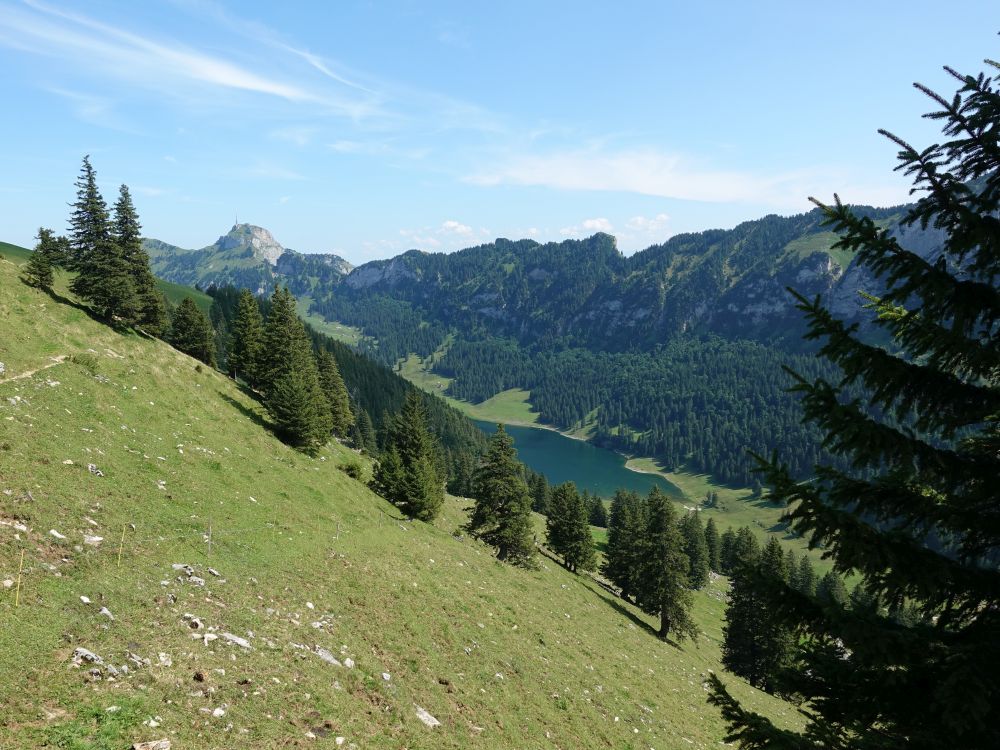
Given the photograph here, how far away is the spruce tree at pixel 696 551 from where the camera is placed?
316 ft

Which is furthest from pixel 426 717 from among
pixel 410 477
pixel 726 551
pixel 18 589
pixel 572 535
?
pixel 726 551

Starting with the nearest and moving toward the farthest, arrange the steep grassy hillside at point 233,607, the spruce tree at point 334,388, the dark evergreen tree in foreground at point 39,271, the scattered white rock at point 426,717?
the steep grassy hillside at point 233,607
the scattered white rock at point 426,717
the dark evergreen tree in foreground at point 39,271
the spruce tree at point 334,388

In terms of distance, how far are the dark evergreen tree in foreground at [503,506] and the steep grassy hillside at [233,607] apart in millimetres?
6169

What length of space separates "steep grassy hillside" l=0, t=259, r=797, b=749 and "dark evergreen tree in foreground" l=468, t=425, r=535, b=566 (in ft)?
20.2

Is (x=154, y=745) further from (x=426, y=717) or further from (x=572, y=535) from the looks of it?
A: (x=572, y=535)

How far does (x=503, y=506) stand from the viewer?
158 ft

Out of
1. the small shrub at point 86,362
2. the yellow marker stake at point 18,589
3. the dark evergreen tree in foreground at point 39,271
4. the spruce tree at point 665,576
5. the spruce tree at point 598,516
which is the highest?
the dark evergreen tree in foreground at point 39,271

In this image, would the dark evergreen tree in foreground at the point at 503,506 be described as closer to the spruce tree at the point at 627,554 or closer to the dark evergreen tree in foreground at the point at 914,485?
the spruce tree at the point at 627,554

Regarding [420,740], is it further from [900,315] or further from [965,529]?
[900,315]

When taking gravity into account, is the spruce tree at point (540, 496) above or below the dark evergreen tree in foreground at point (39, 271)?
below

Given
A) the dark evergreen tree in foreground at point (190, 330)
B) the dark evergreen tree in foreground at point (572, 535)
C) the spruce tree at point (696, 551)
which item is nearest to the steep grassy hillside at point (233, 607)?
the dark evergreen tree in foreground at point (572, 535)

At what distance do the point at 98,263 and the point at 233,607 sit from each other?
41.1 meters

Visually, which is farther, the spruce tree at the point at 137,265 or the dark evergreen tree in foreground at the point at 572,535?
the dark evergreen tree in foreground at the point at 572,535

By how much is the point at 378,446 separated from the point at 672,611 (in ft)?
319
